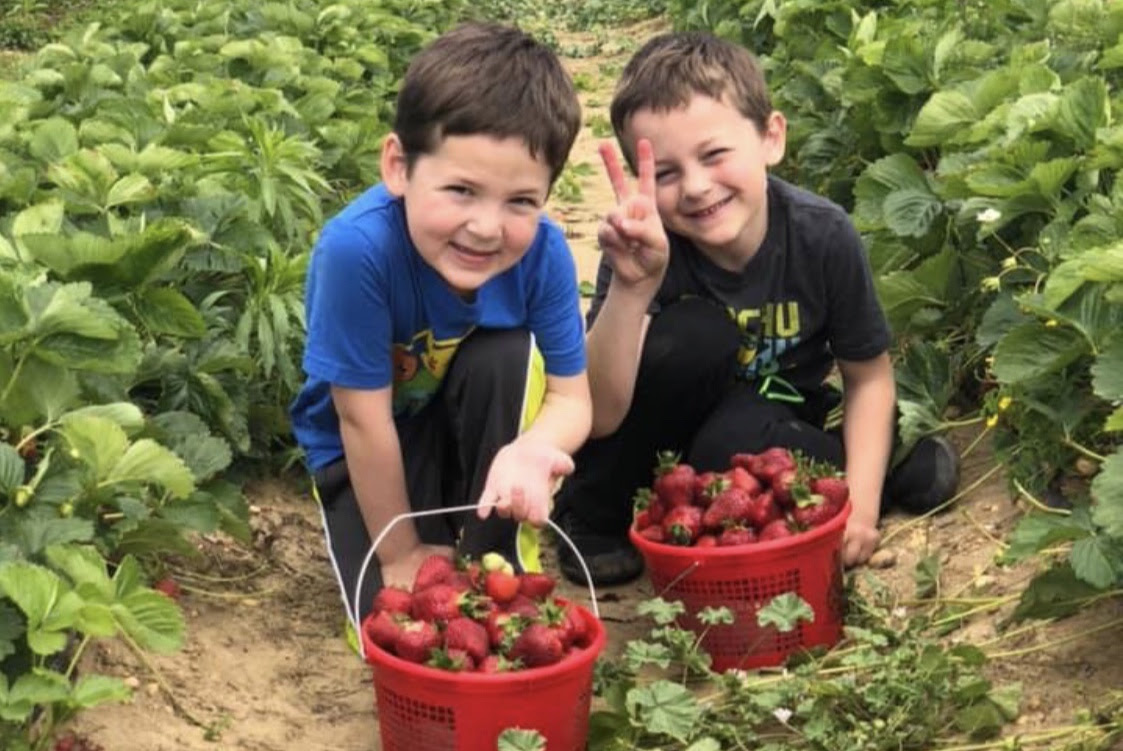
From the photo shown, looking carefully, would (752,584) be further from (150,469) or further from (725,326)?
(150,469)

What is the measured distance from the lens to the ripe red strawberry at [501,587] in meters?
3.15

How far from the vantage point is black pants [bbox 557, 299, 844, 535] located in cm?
406

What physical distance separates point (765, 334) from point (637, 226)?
0.67 meters

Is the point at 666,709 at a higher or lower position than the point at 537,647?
lower

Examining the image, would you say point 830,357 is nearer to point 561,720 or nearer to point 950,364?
point 950,364

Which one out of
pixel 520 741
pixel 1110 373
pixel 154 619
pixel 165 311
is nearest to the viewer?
pixel 154 619

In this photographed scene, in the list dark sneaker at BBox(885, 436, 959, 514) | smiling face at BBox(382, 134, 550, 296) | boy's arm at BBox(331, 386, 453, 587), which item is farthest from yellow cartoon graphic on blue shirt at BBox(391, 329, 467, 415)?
dark sneaker at BBox(885, 436, 959, 514)

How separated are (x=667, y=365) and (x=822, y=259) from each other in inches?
15.7

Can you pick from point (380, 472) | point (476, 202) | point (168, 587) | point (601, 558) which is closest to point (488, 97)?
point (476, 202)

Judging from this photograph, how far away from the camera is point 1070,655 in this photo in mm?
3400

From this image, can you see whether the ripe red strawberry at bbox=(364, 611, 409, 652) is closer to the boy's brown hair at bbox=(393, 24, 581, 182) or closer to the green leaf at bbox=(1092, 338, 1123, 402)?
the boy's brown hair at bbox=(393, 24, 581, 182)

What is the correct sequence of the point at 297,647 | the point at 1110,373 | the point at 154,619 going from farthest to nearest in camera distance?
the point at 297,647 → the point at 1110,373 → the point at 154,619

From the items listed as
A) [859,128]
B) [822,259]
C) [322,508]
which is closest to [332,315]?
[322,508]

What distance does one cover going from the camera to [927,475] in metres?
4.29
